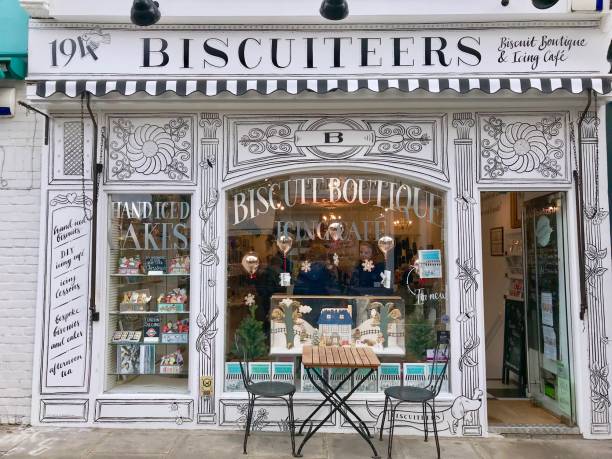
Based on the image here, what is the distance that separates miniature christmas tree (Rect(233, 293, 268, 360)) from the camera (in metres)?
5.61

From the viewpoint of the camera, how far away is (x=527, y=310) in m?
6.61

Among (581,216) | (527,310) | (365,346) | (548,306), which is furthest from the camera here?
(527,310)

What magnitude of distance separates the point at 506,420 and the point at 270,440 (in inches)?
108

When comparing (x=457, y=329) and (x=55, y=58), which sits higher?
(x=55, y=58)

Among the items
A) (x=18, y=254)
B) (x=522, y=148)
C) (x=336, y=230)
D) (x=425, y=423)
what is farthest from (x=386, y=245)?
(x=18, y=254)

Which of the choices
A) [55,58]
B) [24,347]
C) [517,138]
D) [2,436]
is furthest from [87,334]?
Result: [517,138]

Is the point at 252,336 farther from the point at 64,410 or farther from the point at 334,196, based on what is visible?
the point at 64,410

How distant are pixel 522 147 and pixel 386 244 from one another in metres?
1.87

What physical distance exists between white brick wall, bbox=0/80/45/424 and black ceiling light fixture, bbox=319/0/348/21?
3.47m

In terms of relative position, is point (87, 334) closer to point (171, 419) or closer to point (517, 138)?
point (171, 419)

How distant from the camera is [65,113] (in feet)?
18.3

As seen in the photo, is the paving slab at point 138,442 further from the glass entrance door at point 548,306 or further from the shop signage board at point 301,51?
the glass entrance door at point 548,306

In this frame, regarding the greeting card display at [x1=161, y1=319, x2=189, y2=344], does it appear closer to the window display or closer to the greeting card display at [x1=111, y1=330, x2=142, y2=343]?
the window display

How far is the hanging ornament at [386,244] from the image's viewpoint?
5754 mm
